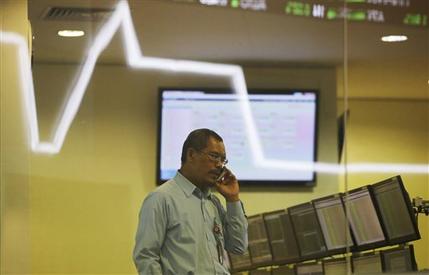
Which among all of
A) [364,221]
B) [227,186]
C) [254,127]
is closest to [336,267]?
[364,221]

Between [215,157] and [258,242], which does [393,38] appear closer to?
[258,242]

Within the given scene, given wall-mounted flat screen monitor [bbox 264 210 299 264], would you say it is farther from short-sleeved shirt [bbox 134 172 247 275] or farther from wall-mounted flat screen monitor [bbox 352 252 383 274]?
short-sleeved shirt [bbox 134 172 247 275]

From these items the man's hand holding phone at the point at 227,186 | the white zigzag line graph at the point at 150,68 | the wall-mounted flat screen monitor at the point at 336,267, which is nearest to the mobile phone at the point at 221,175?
the man's hand holding phone at the point at 227,186

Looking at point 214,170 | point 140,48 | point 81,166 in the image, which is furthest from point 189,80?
point 214,170

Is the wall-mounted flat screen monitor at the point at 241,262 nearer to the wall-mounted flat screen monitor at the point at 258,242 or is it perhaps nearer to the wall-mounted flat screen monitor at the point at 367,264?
the wall-mounted flat screen monitor at the point at 258,242

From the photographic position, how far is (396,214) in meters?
4.54

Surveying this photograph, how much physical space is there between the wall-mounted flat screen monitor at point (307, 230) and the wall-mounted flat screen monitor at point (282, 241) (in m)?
0.03

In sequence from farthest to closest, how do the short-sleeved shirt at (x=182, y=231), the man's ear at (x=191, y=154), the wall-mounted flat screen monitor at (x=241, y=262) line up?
1. the wall-mounted flat screen monitor at (x=241, y=262)
2. the man's ear at (x=191, y=154)
3. the short-sleeved shirt at (x=182, y=231)

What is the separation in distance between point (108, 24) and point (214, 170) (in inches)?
49.3

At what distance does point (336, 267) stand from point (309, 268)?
17 centimetres

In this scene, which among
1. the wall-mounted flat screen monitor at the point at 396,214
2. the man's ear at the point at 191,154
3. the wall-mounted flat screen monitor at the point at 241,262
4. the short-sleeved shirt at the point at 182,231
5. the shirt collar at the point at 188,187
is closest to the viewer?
the short-sleeved shirt at the point at 182,231

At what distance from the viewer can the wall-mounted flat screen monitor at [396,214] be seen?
4.54 metres

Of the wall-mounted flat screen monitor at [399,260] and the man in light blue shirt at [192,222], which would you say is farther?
the wall-mounted flat screen monitor at [399,260]

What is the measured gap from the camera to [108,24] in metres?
4.53
